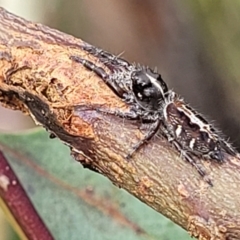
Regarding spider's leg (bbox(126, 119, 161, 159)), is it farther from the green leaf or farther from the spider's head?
the green leaf

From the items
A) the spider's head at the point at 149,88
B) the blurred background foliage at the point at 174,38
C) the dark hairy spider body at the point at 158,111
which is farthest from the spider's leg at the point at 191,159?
the blurred background foliage at the point at 174,38

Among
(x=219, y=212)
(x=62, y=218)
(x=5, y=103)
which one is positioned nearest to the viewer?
(x=219, y=212)

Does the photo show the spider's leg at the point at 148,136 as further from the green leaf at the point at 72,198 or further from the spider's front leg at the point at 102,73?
the green leaf at the point at 72,198

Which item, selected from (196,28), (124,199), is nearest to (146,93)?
(124,199)

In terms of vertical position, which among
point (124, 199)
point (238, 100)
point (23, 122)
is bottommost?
point (124, 199)

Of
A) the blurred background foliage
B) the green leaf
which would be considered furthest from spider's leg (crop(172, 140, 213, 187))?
the blurred background foliage

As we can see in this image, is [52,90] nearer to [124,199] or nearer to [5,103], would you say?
[5,103]

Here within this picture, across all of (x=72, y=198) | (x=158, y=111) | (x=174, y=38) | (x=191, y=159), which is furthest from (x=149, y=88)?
(x=174, y=38)
